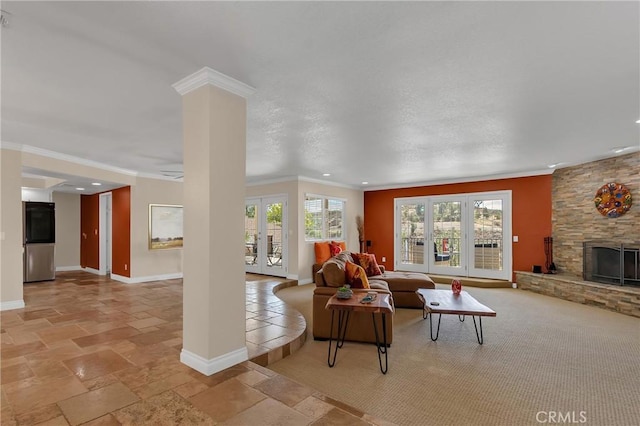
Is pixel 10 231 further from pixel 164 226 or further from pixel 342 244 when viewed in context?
pixel 342 244

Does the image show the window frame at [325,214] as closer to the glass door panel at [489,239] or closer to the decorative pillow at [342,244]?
the decorative pillow at [342,244]

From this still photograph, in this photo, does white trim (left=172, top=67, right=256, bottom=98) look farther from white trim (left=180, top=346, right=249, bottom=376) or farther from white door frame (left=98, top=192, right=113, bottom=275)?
white door frame (left=98, top=192, right=113, bottom=275)

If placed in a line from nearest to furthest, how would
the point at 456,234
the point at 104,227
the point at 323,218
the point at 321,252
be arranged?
1. the point at 321,252
2. the point at 456,234
3. the point at 104,227
4. the point at 323,218

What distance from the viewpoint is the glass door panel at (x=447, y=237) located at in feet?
26.0

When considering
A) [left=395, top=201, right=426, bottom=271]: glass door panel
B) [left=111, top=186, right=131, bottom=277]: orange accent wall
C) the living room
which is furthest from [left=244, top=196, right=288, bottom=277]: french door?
[left=395, top=201, right=426, bottom=271]: glass door panel

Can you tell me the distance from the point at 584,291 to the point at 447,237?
2.93 metres

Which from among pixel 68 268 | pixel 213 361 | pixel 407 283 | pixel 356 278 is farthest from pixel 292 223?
pixel 68 268

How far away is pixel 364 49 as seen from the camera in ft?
7.34

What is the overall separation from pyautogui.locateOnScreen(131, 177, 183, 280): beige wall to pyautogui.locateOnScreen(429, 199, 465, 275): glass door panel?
249 inches

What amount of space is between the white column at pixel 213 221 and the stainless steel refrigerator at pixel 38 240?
21.4 feet

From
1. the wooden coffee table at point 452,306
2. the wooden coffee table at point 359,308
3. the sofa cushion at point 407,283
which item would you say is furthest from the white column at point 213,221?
the sofa cushion at point 407,283

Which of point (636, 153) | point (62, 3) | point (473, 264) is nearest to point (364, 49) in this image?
point (62, 3)

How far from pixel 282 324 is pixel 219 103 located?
2719 millimetres

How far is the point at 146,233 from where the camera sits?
7.11 metres
